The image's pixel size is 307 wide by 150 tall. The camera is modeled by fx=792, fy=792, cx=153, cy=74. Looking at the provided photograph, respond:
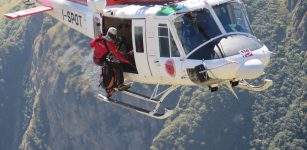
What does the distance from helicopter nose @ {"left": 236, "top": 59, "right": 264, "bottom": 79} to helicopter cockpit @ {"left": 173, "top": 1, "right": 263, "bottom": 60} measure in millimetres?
874

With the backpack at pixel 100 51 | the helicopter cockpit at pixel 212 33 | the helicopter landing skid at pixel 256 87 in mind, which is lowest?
the helicopter landing skid at pixel 256 87

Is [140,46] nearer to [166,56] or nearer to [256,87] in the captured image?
[166,56]

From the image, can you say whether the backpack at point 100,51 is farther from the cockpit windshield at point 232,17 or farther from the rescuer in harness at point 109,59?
the cockpit windshield at point 232,17

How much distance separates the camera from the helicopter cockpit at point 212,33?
32812 millimetres

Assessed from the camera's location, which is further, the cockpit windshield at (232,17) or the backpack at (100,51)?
the backpack at (100,51)

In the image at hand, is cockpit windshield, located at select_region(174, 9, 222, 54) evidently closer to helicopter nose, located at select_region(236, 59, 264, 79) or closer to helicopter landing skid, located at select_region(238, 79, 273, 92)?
helicopter nose, located at select_region(236, 59, 264, 79)

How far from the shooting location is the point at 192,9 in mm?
33531

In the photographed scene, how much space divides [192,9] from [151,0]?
11.2ft

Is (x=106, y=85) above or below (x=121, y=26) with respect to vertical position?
below

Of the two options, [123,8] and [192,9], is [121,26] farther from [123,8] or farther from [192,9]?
[192,9]

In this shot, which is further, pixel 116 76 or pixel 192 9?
pixel 116 76

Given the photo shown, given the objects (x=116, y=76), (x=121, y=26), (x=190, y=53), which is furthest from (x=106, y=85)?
(x=190, y=53)

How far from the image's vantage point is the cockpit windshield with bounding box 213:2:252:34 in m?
33.9

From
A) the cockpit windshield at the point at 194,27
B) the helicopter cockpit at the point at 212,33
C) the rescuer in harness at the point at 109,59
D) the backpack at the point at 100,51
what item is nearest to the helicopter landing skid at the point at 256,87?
the helicopter cockpit at the point at 212,33
